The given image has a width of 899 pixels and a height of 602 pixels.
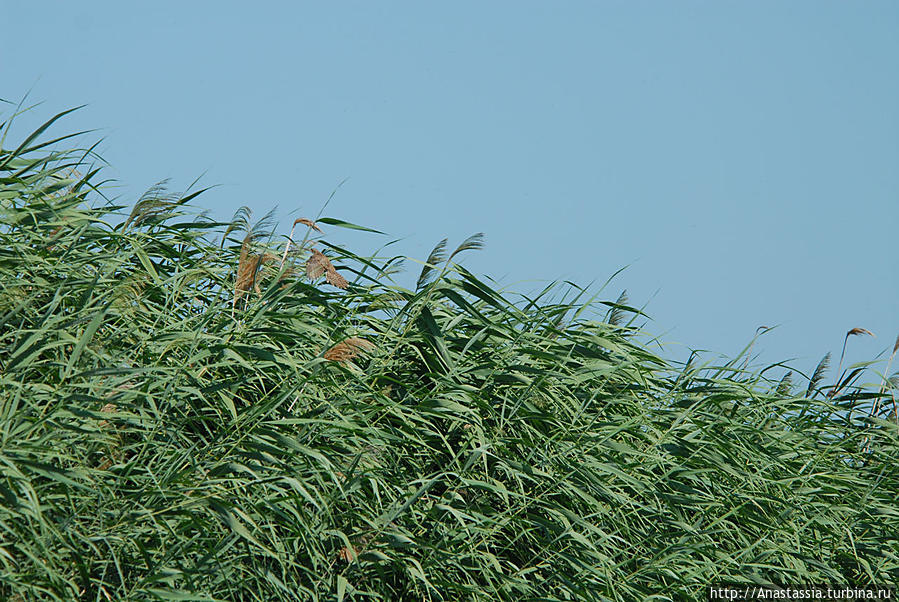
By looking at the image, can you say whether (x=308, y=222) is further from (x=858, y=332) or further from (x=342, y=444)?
(x=858, y=332)

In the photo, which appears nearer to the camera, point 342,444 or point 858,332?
point 342,444

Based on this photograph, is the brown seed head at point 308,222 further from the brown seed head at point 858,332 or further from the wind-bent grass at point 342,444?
the brown seed head at point 858,332

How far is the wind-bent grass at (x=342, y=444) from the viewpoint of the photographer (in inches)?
99.4

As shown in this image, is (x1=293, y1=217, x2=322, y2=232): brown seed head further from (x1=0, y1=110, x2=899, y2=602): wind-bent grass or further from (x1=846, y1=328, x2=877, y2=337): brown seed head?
(x1=846, y1=328, x2=877, y2=337): brown seed head

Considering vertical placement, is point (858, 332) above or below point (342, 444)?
above

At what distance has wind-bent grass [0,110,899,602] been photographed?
2.53 m

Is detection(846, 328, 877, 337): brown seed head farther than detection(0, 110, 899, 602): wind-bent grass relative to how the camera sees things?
Yes

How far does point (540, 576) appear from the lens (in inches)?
121

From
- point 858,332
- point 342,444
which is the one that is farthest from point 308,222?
point 858,332

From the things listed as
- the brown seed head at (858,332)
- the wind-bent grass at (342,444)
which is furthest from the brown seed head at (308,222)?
the brown seed head at (858,332)

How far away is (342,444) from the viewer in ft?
9.58

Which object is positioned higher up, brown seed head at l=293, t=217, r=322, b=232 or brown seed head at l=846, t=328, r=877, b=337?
brown seed head at l=846, t=328, r=877, b=337

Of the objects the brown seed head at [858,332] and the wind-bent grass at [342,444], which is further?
the brown seed head at [858,332]

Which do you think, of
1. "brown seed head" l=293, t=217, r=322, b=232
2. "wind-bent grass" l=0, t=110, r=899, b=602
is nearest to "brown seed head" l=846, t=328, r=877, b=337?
"wind-bent grass" l=0, t=110, r=899, b=602
